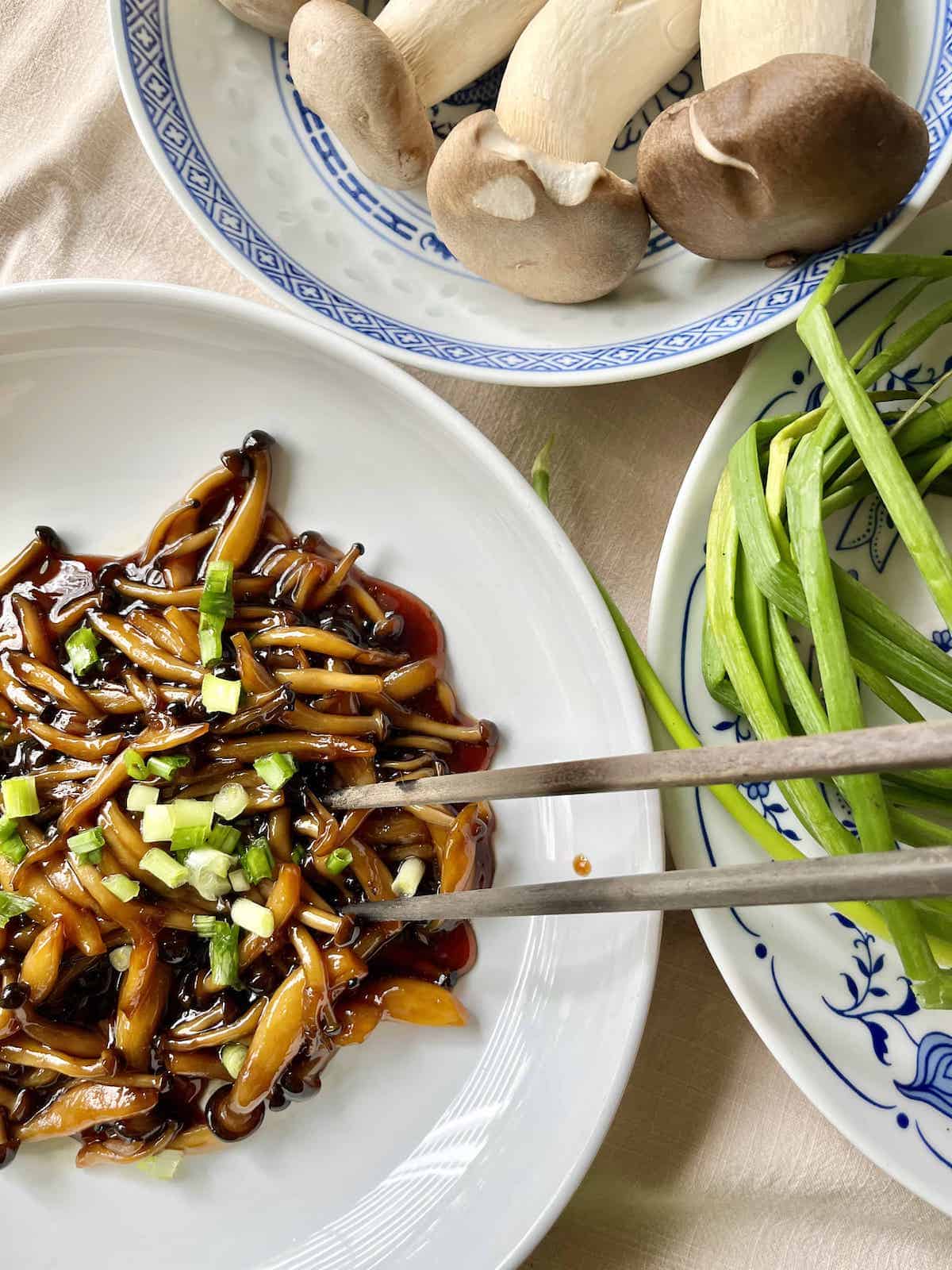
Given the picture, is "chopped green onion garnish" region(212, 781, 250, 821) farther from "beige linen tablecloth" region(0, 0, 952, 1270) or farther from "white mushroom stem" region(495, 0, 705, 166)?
"white mushroom stem" region(495, 0, 705, 166)

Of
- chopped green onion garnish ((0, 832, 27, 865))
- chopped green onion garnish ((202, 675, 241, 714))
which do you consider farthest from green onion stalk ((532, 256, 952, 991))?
chopped green onion garnish ((0, 832, 27, 865))

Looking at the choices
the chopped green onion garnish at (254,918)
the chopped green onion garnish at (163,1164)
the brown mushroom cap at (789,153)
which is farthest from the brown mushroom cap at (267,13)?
the chopped green onion garnish at (163,1164)

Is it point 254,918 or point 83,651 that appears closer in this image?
point 254,918

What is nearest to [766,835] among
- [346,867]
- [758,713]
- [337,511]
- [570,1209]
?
[758,713]

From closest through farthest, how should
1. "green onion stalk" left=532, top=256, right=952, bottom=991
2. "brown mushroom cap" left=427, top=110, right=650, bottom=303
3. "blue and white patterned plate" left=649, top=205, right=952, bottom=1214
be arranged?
"green onion stalk" left=532, top=256, right=952, bottom=991
"brown mushroom cap" left=427, top=110, right=650, bottom=303
"blue and white patterned plate" left=649, top=205, right=952, bottom=1214

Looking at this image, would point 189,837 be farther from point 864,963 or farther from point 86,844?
point 864,963

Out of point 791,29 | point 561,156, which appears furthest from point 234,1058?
point 791,29
